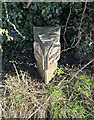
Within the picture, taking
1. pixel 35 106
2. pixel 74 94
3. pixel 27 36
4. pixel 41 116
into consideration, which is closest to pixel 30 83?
pixel 35 106

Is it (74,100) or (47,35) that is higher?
(47,35)

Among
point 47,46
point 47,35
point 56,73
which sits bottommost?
point 56,73

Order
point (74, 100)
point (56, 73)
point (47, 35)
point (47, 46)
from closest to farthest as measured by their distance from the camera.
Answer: point (47, 46) → point (47, 35) → point (74, 100) → point (56, 73)

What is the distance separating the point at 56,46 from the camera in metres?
2.29

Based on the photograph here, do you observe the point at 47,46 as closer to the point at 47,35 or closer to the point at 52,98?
the point at 47,35

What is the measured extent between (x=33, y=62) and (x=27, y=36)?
54 cm

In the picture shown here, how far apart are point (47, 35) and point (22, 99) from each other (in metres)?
1.05

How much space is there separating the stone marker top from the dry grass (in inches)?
28.5

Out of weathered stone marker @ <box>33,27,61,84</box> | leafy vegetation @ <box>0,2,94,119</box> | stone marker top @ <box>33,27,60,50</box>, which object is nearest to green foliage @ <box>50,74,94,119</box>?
leafy vegetation @ <box>0,2,94,119</box>

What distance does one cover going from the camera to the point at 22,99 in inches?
91.3

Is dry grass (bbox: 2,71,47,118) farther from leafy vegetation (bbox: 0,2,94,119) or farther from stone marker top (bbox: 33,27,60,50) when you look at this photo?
stone marker top (bbox: 33,27,60,50)

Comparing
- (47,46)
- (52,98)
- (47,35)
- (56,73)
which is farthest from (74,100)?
(47,35)

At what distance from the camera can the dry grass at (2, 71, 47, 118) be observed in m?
2.22

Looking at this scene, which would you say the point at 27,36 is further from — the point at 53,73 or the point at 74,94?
the point at 74,94
